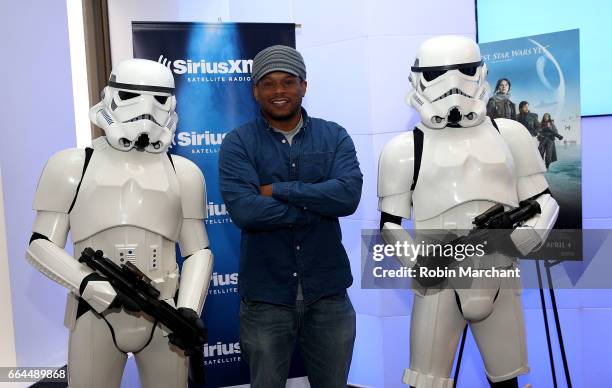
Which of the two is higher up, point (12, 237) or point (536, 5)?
point (536, 5)

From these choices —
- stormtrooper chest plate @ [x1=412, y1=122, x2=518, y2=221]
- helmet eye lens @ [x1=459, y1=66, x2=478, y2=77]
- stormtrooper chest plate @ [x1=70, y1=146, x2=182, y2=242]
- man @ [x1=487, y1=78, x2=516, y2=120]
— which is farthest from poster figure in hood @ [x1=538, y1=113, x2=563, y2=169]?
stormtrooper chest plate @ [x1=70, y1=146, x2=182, y2=242]

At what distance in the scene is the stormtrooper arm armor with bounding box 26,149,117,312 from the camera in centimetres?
220

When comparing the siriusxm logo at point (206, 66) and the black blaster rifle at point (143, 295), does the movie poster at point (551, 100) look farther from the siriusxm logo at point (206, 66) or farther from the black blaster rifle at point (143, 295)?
the black blaster rifle at point (143, 295)

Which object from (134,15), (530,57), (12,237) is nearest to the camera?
(530,57)

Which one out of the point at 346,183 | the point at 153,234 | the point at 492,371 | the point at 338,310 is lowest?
the point at 492,371

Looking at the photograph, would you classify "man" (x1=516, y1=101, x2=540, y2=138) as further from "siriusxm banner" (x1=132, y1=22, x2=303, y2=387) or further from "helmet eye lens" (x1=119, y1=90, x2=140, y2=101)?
"helmet eye lens" (x1=119, y1=90, x2=140, y2=101)

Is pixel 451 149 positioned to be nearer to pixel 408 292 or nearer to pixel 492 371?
pixel 492 371

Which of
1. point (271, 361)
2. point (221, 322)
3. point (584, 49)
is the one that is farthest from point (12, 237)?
point (584, 49)

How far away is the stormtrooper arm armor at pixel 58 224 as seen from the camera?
2.20 m

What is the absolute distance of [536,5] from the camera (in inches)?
138

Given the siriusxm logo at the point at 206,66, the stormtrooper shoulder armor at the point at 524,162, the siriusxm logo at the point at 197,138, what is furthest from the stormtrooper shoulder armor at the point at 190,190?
the stormtrooper shoulder armor at the point at 524,162

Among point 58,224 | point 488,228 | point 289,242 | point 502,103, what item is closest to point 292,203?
point 289,242

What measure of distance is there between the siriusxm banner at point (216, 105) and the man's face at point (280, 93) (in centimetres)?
86

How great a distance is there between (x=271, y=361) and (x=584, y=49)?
97.0 inches
